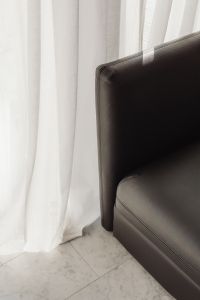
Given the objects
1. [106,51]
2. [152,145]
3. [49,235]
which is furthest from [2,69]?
[49,235]

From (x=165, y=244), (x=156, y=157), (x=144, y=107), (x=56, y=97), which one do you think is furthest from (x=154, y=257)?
(x=56, y=97)

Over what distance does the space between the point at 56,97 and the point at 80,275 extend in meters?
0.67

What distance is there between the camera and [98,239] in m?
1.67

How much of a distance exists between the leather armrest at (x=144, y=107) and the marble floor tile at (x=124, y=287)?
0.25 meters

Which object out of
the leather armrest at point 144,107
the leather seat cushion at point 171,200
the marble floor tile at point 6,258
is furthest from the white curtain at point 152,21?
the marble floor tile at point 6,258

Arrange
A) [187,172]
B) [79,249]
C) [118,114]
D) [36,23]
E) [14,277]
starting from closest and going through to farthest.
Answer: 1. [36,23]
2. [118,114]
3. [187,172]
4. [14,277]
5. [79,249]

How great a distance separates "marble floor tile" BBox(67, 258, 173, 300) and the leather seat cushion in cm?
27

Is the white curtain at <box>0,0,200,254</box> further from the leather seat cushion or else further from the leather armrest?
the leather seat cushion

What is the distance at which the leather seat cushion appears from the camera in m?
1.23

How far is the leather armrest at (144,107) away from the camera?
126cm

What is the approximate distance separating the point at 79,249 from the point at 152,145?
520mm

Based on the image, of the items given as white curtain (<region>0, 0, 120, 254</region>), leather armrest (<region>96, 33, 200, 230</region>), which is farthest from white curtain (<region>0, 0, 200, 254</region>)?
leather armrest (<region>96, 33, 200, 230</region>)

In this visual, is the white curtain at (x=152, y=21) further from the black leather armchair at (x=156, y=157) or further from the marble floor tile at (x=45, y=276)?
the marble floor tile at (x=45, y=276)

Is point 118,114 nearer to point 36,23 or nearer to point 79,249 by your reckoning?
point 36,23
